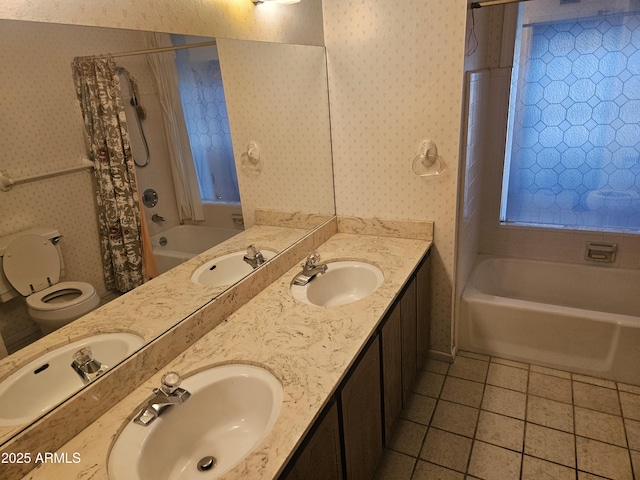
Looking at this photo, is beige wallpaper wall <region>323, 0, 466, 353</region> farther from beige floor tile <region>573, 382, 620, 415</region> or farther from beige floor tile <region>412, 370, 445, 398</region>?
beige floor tile <region>573, 382, 620, 415</region>

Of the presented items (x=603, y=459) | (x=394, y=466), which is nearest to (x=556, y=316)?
(x=603, y=459)

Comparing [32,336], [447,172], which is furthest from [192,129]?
[447,172]

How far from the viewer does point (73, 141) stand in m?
1.08

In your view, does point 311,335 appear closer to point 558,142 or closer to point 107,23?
point 107,23

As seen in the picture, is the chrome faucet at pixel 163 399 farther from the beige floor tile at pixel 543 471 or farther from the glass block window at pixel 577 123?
the glass block window at pixel 577 123

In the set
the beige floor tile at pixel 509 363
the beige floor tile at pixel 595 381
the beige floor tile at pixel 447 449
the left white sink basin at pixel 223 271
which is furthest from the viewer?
the beige floor tile at pixel 509 363

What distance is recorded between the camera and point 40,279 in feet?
3.42

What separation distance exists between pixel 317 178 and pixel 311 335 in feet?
3.68

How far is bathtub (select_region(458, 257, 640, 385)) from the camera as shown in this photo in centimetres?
220

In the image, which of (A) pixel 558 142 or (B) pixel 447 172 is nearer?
(B) pixel 447 172

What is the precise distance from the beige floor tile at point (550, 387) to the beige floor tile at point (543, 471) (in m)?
0.45

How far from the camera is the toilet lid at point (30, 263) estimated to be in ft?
3.24

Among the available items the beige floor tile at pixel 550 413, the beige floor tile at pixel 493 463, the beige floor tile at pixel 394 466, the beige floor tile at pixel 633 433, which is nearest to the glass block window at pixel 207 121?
the beige floor tile at pixel 394 466

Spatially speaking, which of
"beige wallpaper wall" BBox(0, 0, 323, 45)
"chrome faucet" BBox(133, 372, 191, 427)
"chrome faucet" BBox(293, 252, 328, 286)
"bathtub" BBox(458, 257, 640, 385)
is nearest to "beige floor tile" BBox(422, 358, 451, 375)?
"bathtub" BBox(458, 257, 640, 385)
